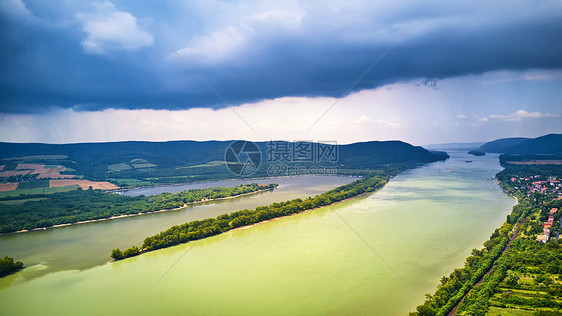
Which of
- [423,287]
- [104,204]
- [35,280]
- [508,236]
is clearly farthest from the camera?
[104,204]

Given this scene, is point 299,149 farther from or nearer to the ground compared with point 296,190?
farther from the ground

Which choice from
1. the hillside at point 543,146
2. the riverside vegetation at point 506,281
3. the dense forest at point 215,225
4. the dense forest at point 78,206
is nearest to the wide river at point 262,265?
the dense forest at point 215,225

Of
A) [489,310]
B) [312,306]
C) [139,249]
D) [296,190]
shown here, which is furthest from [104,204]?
[489,310]

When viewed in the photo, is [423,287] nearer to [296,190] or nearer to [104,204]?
[296,190]

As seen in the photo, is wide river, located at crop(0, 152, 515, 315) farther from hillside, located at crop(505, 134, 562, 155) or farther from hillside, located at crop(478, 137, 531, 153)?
hillside, located at crop(478, 137, 531, 153)

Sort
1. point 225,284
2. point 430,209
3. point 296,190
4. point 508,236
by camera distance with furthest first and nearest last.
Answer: point 296,190, point 430,209, point 508,236, point 225,284

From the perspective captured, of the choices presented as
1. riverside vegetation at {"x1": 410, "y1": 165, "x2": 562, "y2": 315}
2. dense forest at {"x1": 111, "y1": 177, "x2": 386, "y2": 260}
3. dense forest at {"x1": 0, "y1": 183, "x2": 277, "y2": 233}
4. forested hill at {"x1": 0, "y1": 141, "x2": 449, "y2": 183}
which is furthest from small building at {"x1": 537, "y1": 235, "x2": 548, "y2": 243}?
forested hill at {"x1": 0, "y1": 141, "x2": 449, "y2": 183}

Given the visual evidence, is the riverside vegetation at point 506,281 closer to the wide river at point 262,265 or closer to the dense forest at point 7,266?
the wide river at point 262,265

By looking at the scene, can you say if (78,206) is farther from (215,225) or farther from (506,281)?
(506,281)

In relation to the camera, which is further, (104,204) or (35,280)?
(104,204)
